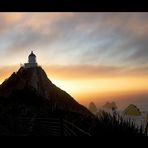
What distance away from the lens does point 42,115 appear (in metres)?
16.2

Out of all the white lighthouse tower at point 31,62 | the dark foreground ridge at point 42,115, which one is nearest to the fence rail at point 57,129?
the dark foreground ridge at point 42,115

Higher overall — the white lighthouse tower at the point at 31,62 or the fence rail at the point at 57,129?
the white lighthouse tower at the point at 31,62

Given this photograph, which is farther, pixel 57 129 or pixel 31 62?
pixel 31 62

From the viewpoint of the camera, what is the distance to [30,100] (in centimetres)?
2372

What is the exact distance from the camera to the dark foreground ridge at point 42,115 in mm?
3258

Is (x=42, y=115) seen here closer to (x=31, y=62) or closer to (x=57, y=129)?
(x=57, y=129)

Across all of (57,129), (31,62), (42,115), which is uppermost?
(31,62)

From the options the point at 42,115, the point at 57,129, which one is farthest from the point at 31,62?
the point at 57,129

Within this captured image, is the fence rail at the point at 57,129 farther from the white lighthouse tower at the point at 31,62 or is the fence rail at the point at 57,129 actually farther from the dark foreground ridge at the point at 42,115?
the white lighthouse tower at the point at 31,62
